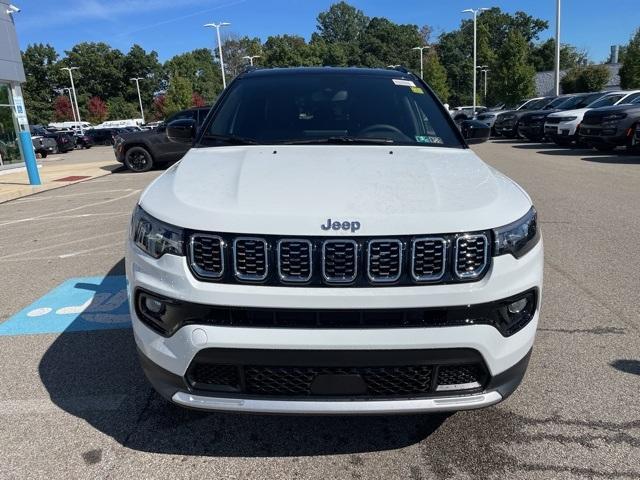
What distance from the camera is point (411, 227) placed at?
209 cm

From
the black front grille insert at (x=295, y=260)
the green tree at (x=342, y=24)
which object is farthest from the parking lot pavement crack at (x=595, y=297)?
the green tree at (x=342, y=24)

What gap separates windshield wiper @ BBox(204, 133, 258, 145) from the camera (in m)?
3.30

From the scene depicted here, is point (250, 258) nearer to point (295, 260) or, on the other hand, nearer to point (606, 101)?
point (295, 260)

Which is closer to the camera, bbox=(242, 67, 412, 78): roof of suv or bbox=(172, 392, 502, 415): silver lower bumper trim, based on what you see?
bbox=(172, 392, 502, 415): silver lower bumper trim

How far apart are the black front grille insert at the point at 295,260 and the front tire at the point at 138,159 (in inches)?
590

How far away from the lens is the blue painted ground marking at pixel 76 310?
4.09 m

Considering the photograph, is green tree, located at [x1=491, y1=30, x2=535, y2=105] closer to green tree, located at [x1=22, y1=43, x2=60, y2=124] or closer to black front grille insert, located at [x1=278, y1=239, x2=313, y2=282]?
black front grille insert, located at [x1=278, y1=239, x2=313, y2=282]

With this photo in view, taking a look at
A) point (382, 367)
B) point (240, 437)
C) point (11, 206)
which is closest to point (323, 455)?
point (240, 437)

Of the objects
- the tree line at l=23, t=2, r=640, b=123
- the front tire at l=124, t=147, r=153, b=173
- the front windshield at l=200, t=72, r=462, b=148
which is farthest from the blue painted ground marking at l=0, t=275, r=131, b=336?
the tree line at l=23, t=2, r=640, b=123

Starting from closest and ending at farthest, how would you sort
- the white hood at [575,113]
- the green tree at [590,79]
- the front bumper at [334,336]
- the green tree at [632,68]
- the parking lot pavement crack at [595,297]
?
the front bumper at [334,336] → the parking lot pavement crack at [595,297] → the white hood at [575,113] → the green tree at [632,68] → the green tree at [590,79]

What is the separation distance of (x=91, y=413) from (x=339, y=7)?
13559cm

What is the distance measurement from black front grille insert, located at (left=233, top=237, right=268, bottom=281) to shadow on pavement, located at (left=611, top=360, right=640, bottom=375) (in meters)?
2.43

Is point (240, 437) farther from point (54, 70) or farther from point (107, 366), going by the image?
point (54, 70)

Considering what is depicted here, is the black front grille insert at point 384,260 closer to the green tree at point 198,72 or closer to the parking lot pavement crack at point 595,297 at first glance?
the parking lot pavement crack at point 595,297
